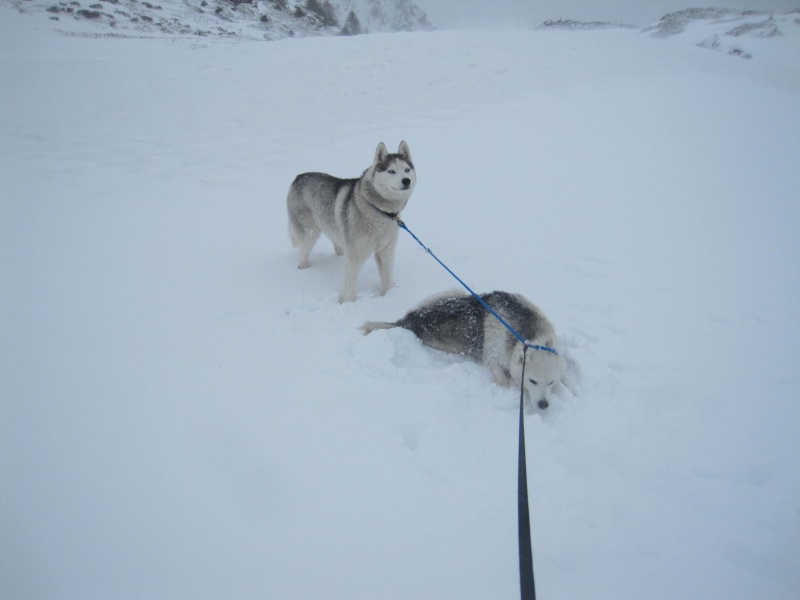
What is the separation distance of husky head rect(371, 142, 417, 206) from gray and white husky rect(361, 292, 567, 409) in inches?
48.7

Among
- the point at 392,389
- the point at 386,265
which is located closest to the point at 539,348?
the point at 392,389

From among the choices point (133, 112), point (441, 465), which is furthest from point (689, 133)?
point (133, 112)

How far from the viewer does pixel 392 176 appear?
390 cm

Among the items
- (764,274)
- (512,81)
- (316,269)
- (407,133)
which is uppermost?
(512,81)

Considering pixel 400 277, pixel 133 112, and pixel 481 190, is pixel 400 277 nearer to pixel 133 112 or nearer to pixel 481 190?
pixel 481 190

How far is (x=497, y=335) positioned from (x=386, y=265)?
5.61 feet

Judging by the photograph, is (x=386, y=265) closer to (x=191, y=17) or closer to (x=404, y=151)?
(x=404, y=151)

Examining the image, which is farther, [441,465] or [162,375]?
[162,375]

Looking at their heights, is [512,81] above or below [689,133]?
above

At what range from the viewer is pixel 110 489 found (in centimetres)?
216

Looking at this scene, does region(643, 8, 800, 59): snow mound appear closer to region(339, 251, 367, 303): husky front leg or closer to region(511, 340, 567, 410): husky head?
region(339, 251, 367, 303): husky front leg

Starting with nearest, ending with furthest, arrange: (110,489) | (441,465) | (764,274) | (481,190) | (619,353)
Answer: (110,489) → (441,465) → (619,353) → (764,274) → (481,190)

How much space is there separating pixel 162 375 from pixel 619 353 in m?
3.89

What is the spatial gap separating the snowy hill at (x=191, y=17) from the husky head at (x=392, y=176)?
21.3 m
